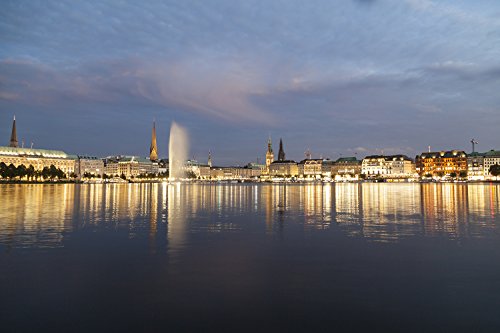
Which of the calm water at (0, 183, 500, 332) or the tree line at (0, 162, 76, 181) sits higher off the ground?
the tree line at (0, 162, 76, 181)

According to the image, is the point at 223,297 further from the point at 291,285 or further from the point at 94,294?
the point at 94,294

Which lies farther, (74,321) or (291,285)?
(291,285)

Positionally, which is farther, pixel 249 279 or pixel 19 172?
pixel 19 172

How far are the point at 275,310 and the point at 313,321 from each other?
3.22 feet

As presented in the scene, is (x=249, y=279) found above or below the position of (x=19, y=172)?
below

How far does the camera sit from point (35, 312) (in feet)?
29.5

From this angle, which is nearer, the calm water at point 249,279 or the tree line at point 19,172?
the calm water at point 249,279

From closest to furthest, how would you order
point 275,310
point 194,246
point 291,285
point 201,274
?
point 275,310 < point 291,285 < point 201,274 < point 194,246

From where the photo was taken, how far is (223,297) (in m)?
10.0

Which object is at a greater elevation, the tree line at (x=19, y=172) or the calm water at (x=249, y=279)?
the tree line at (x=19, y=172)

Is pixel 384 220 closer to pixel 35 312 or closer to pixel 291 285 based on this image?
pixel 291 285

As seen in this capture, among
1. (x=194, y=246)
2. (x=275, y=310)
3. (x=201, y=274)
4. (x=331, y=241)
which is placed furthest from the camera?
(x=331, y=241)

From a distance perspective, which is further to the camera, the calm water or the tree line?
the tree line

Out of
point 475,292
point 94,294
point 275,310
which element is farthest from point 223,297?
point 475,292
